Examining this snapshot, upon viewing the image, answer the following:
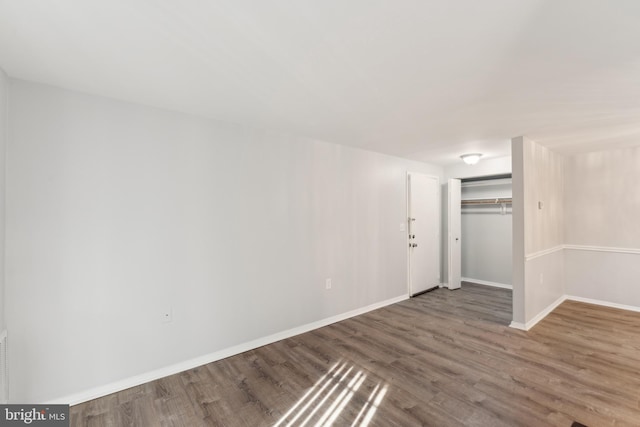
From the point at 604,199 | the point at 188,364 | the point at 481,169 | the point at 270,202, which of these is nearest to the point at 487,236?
the point at 481,169

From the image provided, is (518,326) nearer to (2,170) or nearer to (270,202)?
(270,202)

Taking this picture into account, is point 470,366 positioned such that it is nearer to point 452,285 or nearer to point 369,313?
point 369,313

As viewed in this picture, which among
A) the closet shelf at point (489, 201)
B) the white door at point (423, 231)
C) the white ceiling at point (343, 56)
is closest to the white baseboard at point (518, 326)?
the white door at point (423, 231)

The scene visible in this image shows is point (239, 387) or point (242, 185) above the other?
point (242, 185)

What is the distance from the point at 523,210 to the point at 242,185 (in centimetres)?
332

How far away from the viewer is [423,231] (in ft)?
16.4

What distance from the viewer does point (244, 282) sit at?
2926 mm

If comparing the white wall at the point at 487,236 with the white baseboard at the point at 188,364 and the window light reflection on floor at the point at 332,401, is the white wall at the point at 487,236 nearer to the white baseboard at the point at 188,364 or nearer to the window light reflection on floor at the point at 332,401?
the white baseboard at the point at 188,364

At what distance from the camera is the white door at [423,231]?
4785 mm

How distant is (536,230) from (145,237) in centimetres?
458

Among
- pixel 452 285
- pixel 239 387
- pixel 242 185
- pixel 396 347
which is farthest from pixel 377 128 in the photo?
pixel 452 285

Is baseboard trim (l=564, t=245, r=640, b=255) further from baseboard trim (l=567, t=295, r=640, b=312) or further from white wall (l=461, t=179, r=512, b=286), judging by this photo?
white wall (l=461, t=179, r=512, b=286)

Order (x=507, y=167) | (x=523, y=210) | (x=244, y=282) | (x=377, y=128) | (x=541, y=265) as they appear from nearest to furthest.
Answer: (x=244, y=282) < (x=377, y=128) < (x=523, y=210) < (x=541, y=265) < (x=507, y=167)

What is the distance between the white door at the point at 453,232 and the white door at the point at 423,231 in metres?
0.19
